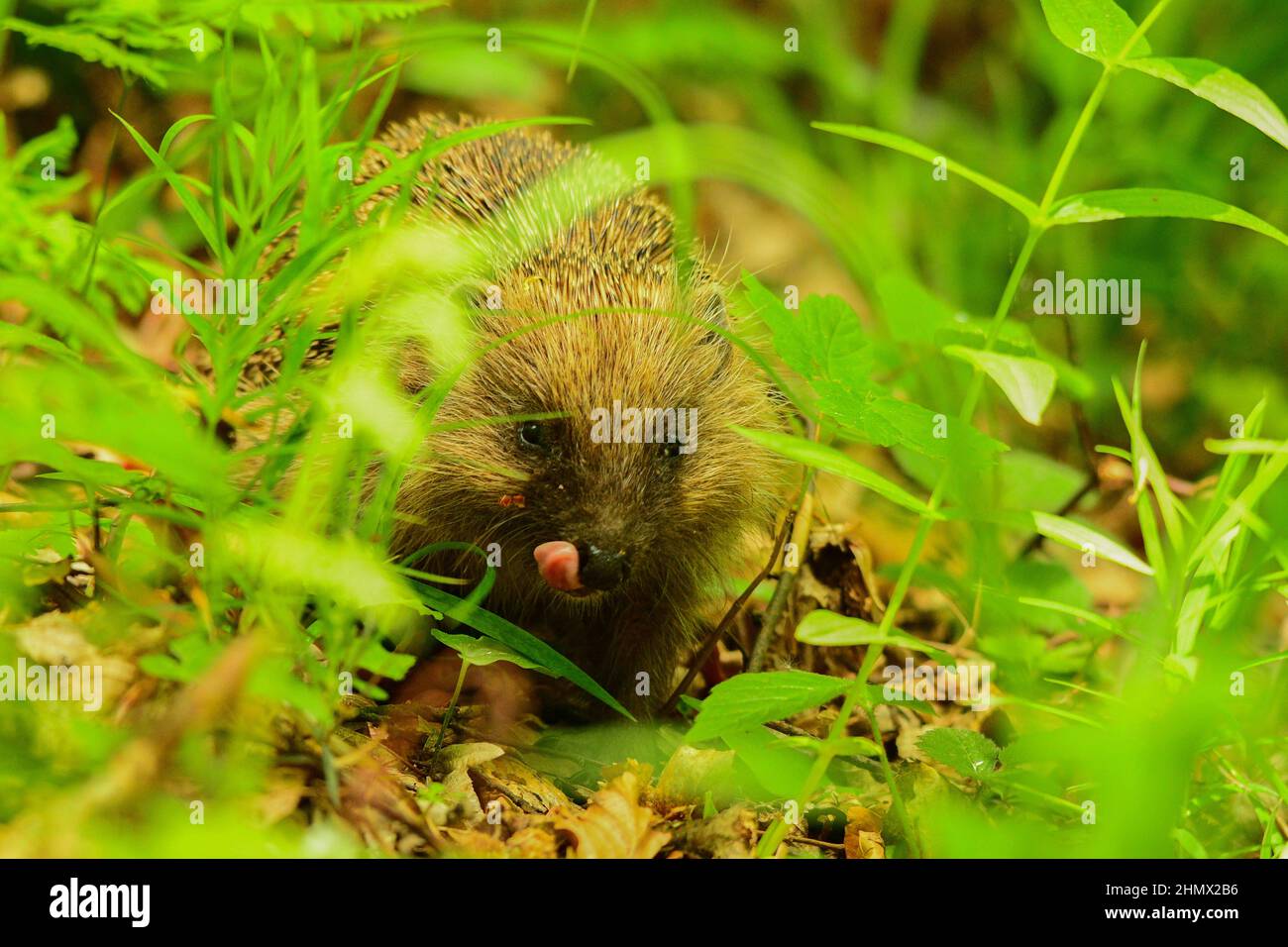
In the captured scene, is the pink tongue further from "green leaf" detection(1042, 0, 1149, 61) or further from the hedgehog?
"green leaf" detection(1042, 0, 1149, 61)

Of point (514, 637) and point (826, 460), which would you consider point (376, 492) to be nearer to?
point (514, 637)

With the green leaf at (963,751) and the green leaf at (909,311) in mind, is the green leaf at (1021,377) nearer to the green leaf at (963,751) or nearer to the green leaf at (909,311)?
the green leaf at (963,751)

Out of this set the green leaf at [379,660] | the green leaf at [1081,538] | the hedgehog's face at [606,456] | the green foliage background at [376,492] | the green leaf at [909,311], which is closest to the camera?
the green foliage background at [376,492]

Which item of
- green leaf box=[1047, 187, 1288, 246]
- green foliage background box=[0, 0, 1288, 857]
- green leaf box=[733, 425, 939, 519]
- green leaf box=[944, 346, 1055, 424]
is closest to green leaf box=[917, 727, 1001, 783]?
green foliage background box=[0, 0, 1288, 857]

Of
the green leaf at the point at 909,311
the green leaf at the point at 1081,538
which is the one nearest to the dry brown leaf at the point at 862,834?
the green leaf at the point at 1081,538

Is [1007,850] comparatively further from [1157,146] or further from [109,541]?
[1157,146]
